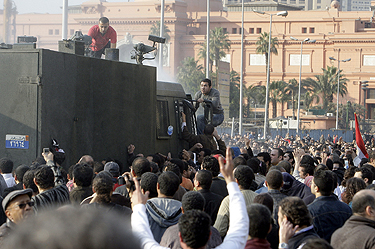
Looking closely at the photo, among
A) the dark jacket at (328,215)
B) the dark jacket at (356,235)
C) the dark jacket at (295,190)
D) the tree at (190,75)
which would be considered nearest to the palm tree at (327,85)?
the tree at (190,75)

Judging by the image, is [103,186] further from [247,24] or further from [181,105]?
[247,24]

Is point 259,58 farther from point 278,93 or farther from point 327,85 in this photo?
point 327,85

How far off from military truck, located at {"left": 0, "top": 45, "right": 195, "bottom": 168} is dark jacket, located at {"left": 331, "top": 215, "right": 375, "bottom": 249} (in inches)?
197

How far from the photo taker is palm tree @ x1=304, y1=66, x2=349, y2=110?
77.3 m

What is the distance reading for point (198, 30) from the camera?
9675 cm

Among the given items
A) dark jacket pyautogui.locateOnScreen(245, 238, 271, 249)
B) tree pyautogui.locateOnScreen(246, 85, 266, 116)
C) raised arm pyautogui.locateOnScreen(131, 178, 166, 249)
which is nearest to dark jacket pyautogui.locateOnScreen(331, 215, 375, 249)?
dark jacket pyautogui.locateOnScreen(245, 238, 271, 249)

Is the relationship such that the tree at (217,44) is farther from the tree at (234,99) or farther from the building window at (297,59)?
the building window at (297,59)

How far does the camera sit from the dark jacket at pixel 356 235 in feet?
13.0

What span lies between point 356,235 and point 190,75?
266 feet

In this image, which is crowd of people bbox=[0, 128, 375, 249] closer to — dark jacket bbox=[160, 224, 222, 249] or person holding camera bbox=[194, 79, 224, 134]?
dark jacket bbox=[160, 224, 222, 249]

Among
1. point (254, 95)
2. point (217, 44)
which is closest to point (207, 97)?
point (254, 95)

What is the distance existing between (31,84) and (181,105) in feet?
13.1

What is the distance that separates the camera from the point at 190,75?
84750 millimetres

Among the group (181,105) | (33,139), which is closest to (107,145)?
(33,139)
